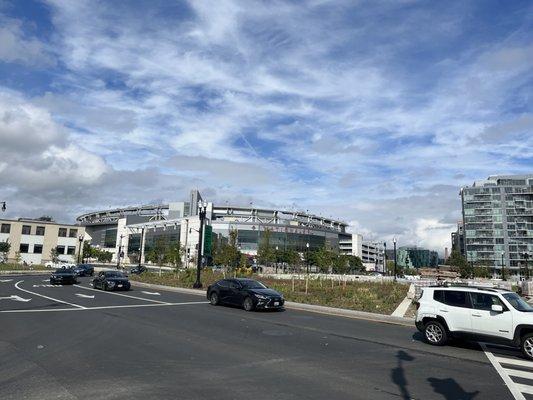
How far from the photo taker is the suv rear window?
12400 mm

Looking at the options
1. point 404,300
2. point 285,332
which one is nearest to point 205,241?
point 404,300

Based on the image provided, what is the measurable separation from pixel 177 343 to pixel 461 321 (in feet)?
25.4

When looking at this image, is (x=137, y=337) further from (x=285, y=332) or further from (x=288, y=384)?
(x=288, y=384)

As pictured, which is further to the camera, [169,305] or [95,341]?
[169,305]

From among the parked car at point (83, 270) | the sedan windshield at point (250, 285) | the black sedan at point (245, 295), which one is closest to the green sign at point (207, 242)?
the parked car at point (83, 270)

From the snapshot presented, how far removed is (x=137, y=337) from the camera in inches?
489

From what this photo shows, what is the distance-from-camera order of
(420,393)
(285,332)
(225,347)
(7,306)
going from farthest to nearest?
(7,306) → (285,332) → (225,347) → (420,393)

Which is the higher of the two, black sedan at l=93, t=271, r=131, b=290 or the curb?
black sedan at l=93, t=271, r=131, b=290

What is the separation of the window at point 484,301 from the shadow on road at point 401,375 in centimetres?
254

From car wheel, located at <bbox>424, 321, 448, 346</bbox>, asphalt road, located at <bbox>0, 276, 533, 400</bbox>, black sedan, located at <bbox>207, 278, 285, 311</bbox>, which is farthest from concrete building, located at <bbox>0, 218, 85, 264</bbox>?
car wheel, located at <bbox>424, 321, 448, 346</bbox>

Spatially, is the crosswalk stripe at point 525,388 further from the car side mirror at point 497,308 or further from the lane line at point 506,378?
the car side mirror at point 497,308

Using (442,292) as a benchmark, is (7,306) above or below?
below

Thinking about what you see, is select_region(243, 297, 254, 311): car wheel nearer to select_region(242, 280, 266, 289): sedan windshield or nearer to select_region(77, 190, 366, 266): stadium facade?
select_region(242, 280, 266, 289): sedan windshield

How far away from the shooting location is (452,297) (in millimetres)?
12680
